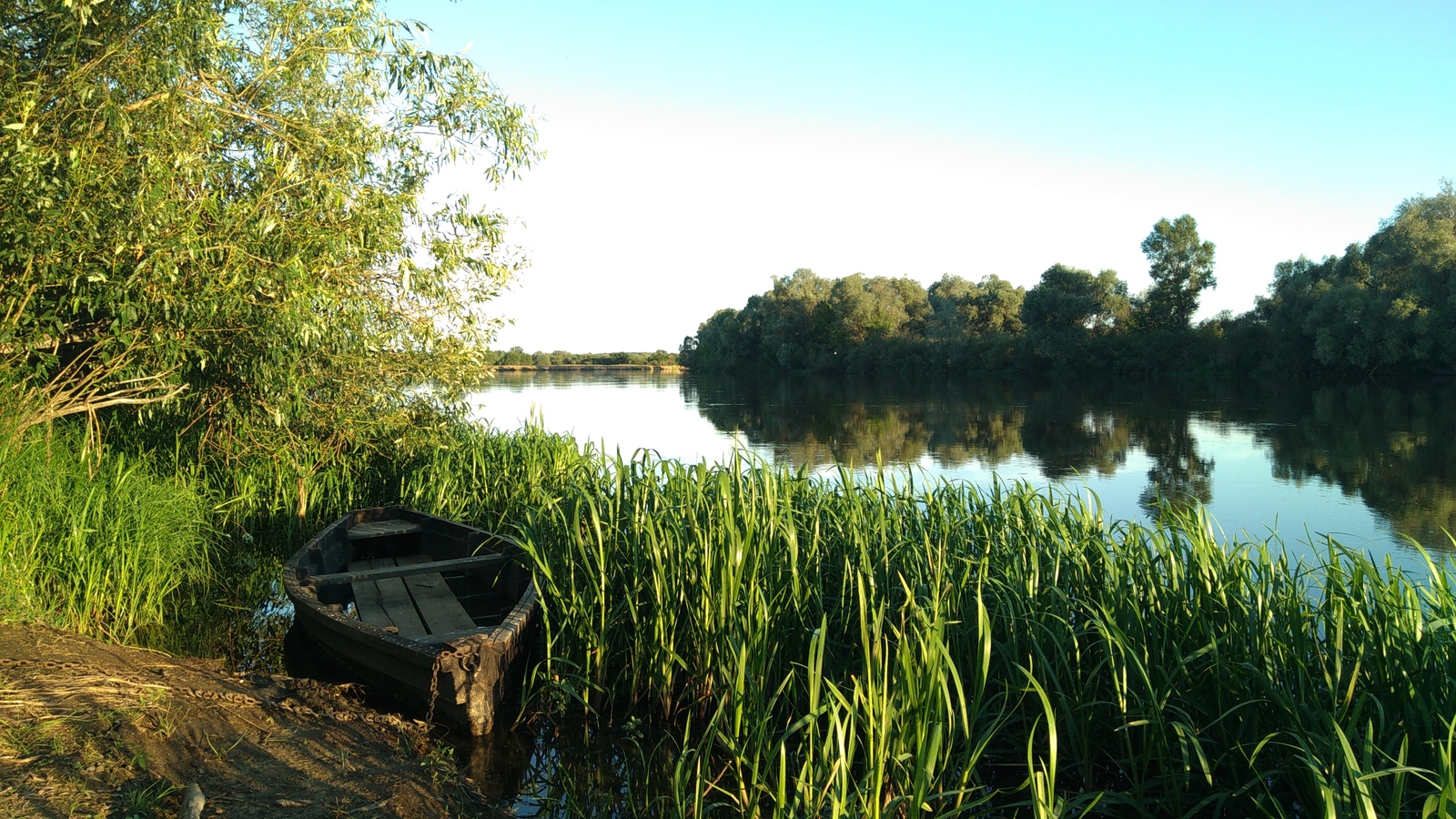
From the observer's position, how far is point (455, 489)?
387 inches

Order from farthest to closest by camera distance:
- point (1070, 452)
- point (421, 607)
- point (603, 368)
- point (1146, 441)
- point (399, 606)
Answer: point (603, 368) < point (1146, 441) < point (1070, 452) < point (399, 606) < point (421, 607)

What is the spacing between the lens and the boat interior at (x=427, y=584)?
20.4ft

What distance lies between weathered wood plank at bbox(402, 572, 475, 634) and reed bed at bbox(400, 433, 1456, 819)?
2.60 ft

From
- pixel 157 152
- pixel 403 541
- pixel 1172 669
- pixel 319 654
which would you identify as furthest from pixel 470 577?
pixel 1172 669

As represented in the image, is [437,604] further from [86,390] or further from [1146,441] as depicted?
[1146,441]

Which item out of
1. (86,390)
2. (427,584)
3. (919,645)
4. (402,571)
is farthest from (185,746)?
(86,390)

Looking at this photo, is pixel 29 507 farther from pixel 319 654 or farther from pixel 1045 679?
pixel 1045 679

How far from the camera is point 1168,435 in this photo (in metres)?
22.4

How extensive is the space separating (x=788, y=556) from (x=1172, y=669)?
206 centimetres

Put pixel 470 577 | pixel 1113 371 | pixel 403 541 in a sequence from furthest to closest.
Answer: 1. pixel 1113 371
2. pixel 403 541
3. pixel 470 577

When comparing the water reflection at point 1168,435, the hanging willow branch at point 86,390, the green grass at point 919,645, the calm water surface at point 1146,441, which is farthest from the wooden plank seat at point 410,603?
the water reflection at point 1168,435

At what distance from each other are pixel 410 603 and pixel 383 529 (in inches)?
82.0

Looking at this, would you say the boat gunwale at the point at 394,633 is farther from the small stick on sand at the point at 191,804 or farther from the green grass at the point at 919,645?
the small stick on sand at the point at 191,804

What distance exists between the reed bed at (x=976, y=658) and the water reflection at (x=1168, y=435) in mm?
1659
